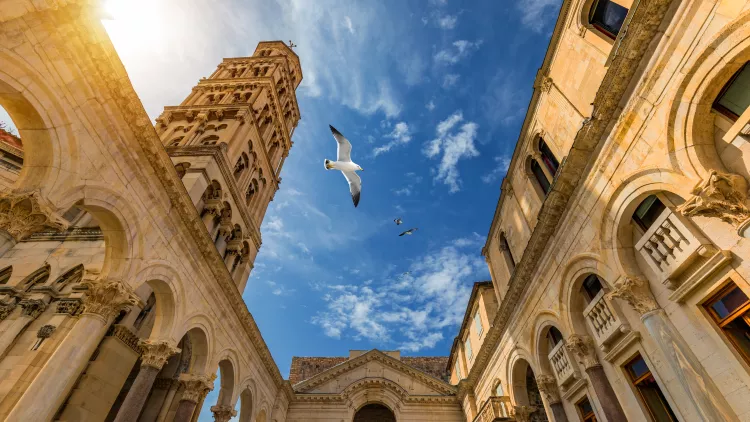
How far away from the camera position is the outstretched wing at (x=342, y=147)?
15.0 metres

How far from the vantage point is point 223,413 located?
15.1 metres

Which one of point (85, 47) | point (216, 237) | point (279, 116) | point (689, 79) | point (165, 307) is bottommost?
point (165, 307)

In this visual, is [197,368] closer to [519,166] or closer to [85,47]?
[85,47]

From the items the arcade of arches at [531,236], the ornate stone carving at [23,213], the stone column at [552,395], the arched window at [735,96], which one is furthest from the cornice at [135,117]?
the arched window at [735,96]

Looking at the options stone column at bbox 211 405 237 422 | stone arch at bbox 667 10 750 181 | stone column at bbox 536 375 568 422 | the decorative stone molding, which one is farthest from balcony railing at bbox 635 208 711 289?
the decorative stone molding

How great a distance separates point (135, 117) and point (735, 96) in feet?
43.9

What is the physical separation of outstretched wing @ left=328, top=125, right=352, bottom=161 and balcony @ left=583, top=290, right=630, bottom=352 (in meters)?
10.3

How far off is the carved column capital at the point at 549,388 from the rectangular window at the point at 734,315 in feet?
22.3

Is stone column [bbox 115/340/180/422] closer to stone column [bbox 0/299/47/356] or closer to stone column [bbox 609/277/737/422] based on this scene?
stone column [bbox 0/299/47/356]

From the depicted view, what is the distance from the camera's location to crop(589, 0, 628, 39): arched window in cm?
1039

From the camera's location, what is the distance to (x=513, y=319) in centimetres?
1446

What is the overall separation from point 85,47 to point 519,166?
15304 millimetres

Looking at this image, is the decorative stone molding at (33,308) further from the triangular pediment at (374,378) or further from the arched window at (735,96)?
the arched window at (735,96)

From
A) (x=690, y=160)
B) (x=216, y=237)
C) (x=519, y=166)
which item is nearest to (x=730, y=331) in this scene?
(x=690, y=160)
